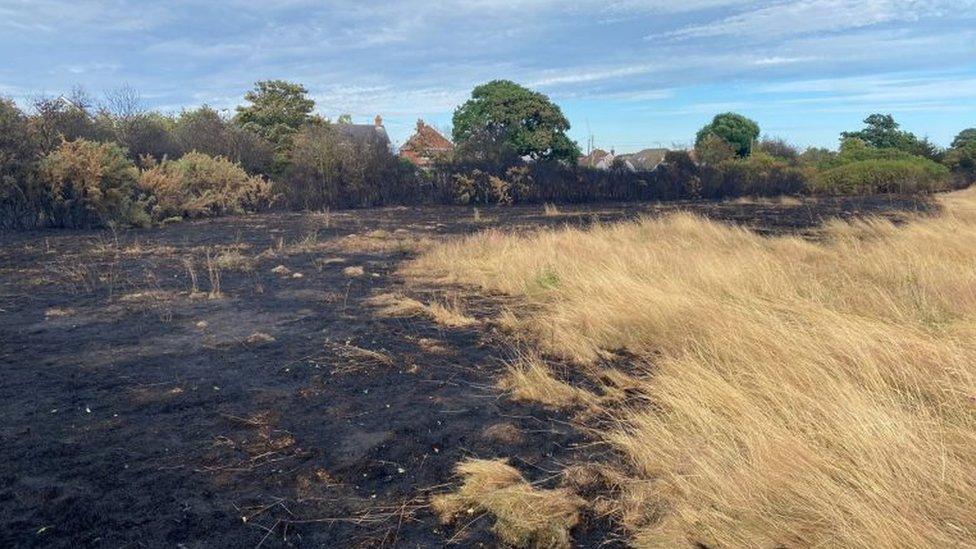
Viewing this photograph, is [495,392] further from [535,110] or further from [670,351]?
[535,110]

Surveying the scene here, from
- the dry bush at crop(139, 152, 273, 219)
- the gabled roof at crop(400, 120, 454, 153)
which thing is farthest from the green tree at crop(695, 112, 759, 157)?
the dry bush at crop(139, 152, 273, 219)

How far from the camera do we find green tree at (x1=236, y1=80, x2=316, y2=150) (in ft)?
105

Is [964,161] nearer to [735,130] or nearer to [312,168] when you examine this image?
[735,130]

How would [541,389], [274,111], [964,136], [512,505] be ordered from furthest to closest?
[964,136], [274,111], [541,389], [512,505]

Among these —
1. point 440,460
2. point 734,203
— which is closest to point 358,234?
point 440,460

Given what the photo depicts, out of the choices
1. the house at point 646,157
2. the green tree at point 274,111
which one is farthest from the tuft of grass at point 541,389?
the house at point 646,157

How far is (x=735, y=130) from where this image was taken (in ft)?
174

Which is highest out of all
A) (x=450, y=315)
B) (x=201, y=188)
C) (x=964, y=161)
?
(x=964, y=161)

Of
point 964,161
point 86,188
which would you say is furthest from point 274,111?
point 964,161

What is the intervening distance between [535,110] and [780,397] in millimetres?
37549

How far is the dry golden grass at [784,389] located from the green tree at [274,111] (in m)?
26.0

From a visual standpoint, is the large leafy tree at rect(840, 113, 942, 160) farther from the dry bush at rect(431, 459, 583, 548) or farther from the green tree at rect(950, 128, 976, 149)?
the dry bush at rect(431, 459, 583, 548)

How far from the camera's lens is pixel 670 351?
17.9 ft

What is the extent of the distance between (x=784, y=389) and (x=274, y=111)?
31525 mm
